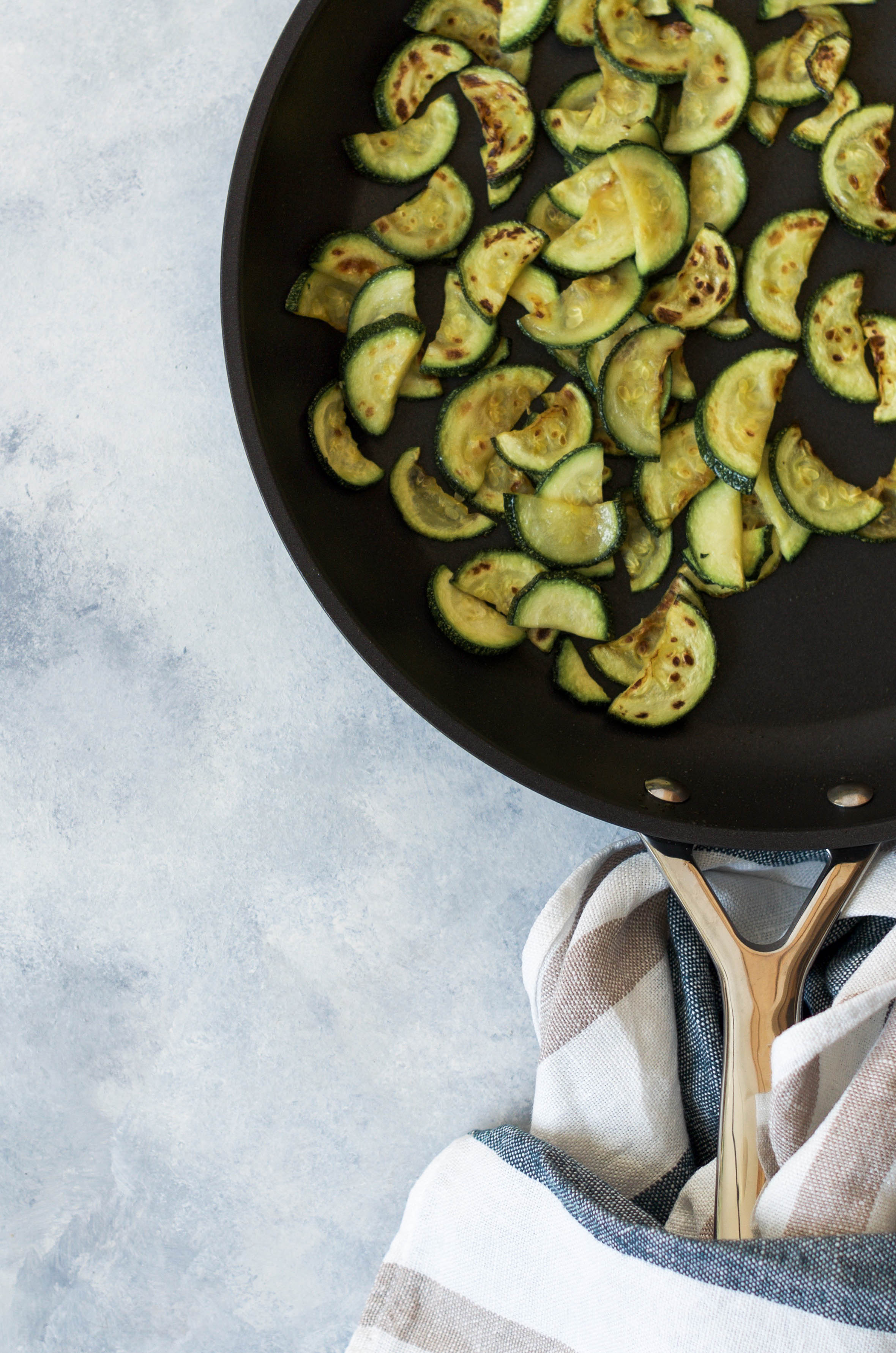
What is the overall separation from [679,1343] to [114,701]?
4.97 ft

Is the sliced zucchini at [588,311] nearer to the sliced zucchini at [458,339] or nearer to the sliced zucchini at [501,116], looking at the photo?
the sliced zucchini at [458,339]

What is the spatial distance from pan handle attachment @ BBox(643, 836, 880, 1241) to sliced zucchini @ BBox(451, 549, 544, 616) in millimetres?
532

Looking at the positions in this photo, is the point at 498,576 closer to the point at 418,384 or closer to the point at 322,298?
the point at 418,384

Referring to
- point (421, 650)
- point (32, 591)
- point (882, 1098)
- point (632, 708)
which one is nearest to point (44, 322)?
point (32, 591)

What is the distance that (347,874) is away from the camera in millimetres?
2041

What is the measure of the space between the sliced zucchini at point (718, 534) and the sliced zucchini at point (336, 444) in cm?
62

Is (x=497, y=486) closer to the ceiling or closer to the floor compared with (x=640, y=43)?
closer to the floor

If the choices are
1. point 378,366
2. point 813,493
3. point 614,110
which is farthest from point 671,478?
point 614,110

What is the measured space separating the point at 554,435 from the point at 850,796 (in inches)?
35.6

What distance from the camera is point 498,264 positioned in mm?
1937

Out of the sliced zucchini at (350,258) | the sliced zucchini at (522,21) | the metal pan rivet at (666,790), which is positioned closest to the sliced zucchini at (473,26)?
the sliced zucchini at (522,21)

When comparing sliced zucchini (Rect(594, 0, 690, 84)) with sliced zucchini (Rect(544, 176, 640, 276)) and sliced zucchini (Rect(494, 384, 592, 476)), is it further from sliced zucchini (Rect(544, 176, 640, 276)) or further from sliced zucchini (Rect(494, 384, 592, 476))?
sliced zucchini (Rect(494, 384, 592, 476))

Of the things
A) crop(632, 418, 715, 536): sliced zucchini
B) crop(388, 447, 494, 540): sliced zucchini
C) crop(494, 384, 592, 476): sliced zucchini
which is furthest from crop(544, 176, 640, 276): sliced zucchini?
crop(388, 447, 494, 540): sliced zucchini

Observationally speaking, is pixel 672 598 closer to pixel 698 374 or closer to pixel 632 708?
pixel 632 708
